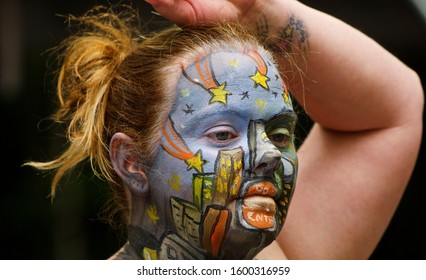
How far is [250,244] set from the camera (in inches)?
85.3

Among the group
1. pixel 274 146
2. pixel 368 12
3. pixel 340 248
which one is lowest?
pixel 368 12

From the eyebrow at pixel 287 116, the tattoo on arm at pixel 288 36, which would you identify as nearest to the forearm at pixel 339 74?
the tattoo on arm at pixel 288 36

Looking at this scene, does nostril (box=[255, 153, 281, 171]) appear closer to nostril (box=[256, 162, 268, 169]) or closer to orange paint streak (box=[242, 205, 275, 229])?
nostril (box=[256, 162, 268, 169])

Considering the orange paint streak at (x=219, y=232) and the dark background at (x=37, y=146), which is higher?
the orange paint streak at (x=219, y=232)

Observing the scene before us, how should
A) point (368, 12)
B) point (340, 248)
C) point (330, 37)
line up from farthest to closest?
point (368, 12) < point (340, 248) < point (330, 37)

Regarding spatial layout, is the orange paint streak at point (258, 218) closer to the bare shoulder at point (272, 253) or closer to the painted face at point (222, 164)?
the painted face at point (222, 164)

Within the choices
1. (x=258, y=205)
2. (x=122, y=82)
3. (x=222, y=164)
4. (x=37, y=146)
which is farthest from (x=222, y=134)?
(x=37, y=146)

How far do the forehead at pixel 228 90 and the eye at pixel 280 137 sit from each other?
43mm

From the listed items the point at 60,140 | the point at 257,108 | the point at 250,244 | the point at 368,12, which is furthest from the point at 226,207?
the point at 368,12

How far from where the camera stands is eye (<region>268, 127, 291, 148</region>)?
224 cm

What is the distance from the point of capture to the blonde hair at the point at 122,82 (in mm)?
2281

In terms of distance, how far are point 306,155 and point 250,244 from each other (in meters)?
0.83

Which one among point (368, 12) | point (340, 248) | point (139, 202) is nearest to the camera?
point (139, 202)
